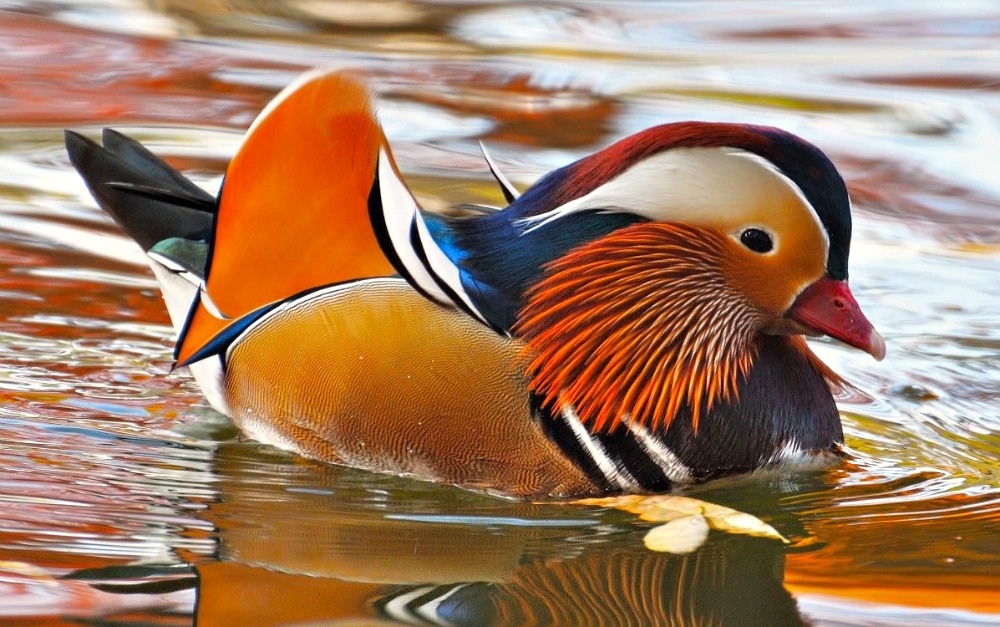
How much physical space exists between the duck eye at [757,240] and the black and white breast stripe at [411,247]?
0.66 metres

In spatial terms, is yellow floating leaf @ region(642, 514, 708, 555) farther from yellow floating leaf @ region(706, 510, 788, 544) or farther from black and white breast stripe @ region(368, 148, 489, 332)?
black and white breast stripe @ region(368, 148, 489, 332)

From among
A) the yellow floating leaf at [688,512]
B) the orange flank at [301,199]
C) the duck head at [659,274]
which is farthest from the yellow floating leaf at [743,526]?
the orange flank at [301,199]

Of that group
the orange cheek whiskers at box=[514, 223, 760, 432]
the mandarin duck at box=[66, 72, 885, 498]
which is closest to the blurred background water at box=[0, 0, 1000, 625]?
the mandarin duck at box=[66, 72, 885, 498]

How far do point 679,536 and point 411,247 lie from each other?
926 millimetres

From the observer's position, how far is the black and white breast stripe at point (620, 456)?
3676 millimetres

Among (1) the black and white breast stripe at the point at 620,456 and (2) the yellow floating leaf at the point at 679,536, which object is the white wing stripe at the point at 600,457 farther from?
(2) the yellow floating leaf at the point at 679,536

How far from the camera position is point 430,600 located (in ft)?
10.3

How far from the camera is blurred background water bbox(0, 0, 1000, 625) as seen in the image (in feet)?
10.7

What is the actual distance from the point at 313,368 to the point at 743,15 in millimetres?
6388

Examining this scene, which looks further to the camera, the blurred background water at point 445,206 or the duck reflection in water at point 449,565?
the blurred background water at point 445,206

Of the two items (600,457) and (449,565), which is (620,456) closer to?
(600,457)

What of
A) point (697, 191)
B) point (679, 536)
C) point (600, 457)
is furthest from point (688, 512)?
point (697, 191)

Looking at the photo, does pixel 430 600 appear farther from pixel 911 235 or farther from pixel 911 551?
pixel 911 235

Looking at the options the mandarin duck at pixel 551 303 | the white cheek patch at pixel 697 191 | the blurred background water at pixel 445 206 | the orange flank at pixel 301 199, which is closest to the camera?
the blurred background water at pixel 445 206
